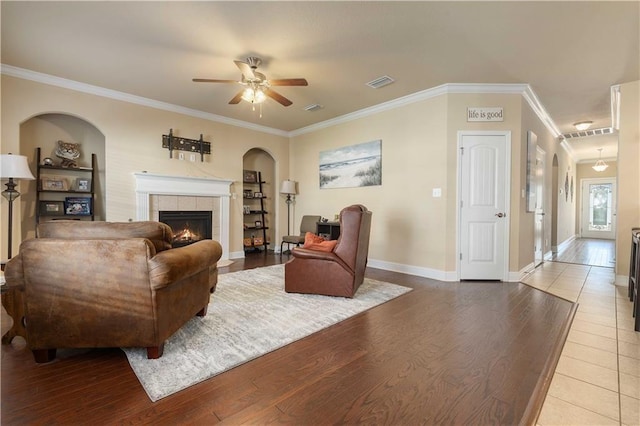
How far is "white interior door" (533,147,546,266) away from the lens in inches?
191

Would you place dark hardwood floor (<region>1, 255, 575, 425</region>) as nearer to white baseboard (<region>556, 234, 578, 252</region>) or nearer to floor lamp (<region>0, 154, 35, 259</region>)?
floor lamp (<region>0, 154, 35, 259</region>)

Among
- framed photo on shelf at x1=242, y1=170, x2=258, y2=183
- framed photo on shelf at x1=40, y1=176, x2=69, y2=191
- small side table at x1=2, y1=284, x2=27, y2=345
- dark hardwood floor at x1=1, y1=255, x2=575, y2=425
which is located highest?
framed photo on shelf at x1=242, y1=170, x2=258, y2=183

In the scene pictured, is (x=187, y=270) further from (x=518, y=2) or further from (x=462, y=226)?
(x=462, y=226)

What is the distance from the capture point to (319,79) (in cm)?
395

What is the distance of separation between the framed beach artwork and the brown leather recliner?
3925 mm

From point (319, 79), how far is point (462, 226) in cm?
292

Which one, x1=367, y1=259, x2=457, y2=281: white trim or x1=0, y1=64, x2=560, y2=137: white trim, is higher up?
x1=0, y1=64, x2=560, y2=137: white trim

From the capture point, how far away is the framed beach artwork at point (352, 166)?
16.8 feet

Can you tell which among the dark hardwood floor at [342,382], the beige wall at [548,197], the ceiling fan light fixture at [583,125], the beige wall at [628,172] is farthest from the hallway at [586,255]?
the dark hardwood floor at [342,382]

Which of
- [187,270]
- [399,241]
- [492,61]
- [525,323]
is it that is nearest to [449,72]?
[492,61]

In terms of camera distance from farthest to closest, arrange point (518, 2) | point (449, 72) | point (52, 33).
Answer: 1. point (449, 72)
2. point (52, 33)
3. point (518, 2)

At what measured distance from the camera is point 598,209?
952cm

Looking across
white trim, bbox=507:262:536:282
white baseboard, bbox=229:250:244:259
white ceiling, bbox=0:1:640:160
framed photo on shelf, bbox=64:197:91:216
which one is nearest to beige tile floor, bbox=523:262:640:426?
white trim, bbox=507:262:536:282

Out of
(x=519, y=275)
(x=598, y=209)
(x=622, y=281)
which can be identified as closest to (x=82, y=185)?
(x=519, y=275)
